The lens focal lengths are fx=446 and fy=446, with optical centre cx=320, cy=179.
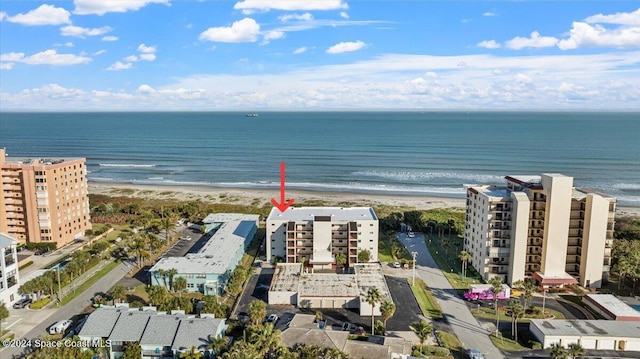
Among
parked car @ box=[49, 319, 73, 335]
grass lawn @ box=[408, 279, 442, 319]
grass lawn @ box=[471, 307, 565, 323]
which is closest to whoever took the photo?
parked car @ box=[49, 319, 73, 335]

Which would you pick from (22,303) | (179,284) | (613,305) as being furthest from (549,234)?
(22,303)

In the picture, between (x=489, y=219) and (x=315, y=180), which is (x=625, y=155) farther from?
(x=489, y=219)

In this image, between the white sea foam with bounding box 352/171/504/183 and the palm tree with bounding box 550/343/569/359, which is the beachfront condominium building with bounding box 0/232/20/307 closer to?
the palm tree with bounding box 550/343/569/359

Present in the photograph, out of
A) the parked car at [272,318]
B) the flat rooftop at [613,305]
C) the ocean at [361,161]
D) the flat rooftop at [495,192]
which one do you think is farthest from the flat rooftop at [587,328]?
the ocean at [361,161]

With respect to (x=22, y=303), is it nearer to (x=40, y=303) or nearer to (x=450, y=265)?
(x=40, y=303)

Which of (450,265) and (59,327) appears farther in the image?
(450,265)

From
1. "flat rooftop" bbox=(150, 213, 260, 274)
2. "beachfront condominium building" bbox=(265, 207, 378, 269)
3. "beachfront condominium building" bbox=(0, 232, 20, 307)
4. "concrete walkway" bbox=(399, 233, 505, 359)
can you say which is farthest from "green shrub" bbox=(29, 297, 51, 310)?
"concrete walkway" bbox=(399, 233, 505, 359)

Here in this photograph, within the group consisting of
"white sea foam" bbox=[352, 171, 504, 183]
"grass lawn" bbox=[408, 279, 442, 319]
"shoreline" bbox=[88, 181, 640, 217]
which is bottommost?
"grass lawn" bbox=[408, 279, 442, 319]
